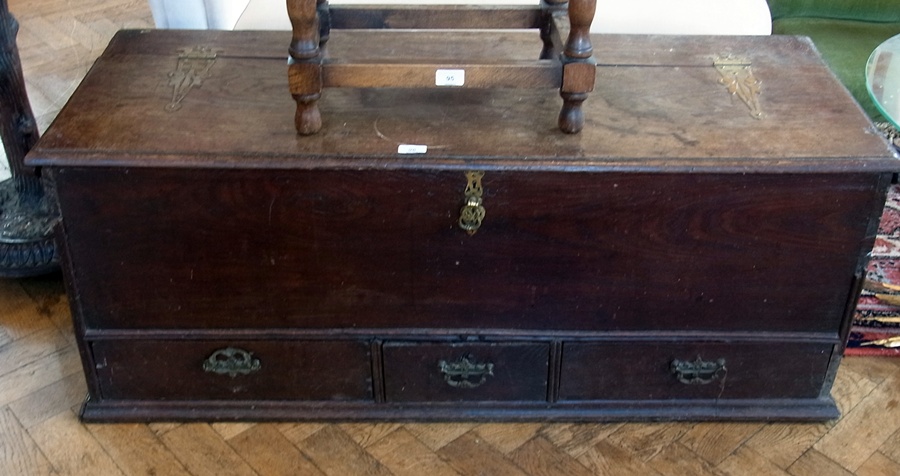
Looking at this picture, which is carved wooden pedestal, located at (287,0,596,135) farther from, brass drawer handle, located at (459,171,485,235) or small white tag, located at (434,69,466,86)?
brass drawer handle, located at (459,171,485,235)

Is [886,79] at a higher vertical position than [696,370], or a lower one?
higher

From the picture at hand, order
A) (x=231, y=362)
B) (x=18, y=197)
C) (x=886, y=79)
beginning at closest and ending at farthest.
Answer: (x=231, y=362)
(x=886, y=79)
(x=18, y=197)

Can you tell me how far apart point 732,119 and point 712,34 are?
349 millimetres

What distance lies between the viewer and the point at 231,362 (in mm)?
1288

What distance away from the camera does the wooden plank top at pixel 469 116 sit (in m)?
1.13

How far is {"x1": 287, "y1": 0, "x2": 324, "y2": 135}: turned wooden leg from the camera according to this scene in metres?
1.10

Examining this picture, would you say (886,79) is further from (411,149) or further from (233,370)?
(233,370)

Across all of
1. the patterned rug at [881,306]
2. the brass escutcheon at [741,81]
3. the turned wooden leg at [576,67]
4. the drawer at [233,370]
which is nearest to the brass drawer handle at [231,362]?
the drawer at [233,370]

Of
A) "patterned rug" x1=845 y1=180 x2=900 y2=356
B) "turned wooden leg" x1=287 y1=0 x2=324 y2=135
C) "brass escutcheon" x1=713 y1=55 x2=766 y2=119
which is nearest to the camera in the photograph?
"turned wooden leg" x1=287 y1=0 x2=324 y2=135

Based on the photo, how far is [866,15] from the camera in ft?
6.52

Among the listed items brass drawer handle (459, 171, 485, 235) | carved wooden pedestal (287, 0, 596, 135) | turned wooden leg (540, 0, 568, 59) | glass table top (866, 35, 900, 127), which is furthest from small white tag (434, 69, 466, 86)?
glass table top (866, 35, 900, 127)

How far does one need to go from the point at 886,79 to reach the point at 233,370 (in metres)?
1.06

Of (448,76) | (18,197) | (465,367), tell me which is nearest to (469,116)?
(448,76)

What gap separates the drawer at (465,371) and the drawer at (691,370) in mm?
44
